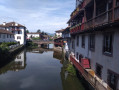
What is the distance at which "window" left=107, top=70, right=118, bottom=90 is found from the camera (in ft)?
26.9

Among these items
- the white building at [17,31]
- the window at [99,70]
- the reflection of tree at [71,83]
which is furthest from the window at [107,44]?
the white building at [17,31]

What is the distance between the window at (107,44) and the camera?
893 centimetres

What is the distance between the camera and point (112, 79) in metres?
8.71

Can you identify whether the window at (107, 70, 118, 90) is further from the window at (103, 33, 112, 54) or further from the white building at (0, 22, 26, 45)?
the white building at (0, 22, 26, 45)

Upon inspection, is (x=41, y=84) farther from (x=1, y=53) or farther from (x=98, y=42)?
(x=1, y=53)

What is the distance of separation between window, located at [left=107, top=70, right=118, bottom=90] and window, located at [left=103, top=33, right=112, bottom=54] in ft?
5.41

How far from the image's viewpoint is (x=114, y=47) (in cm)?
823

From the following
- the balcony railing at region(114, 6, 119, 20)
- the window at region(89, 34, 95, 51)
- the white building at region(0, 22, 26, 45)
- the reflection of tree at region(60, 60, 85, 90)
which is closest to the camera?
the balcony railing at region(114, 6, 119, 20)

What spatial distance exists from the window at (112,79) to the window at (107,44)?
165 cm

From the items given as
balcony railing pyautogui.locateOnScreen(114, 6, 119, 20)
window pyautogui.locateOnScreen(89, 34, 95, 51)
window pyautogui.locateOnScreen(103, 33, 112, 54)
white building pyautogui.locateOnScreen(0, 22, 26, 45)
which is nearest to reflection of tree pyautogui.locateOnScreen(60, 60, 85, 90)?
window pyautogui.locateOnScreen(89, 34, 95, 51)

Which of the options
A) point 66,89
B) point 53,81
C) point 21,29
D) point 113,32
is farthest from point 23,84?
point 21,29

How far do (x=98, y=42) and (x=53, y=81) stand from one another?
27.2ft

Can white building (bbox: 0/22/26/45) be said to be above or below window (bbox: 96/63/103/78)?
above

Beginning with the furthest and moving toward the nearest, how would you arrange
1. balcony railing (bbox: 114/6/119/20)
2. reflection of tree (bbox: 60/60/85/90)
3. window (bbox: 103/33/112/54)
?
1. reflection of tree (bbox: 60/60/85/90)
2. window (bbox: 103/33/112/54)
3. balcony railing (bbox: 114/6/119/20)
